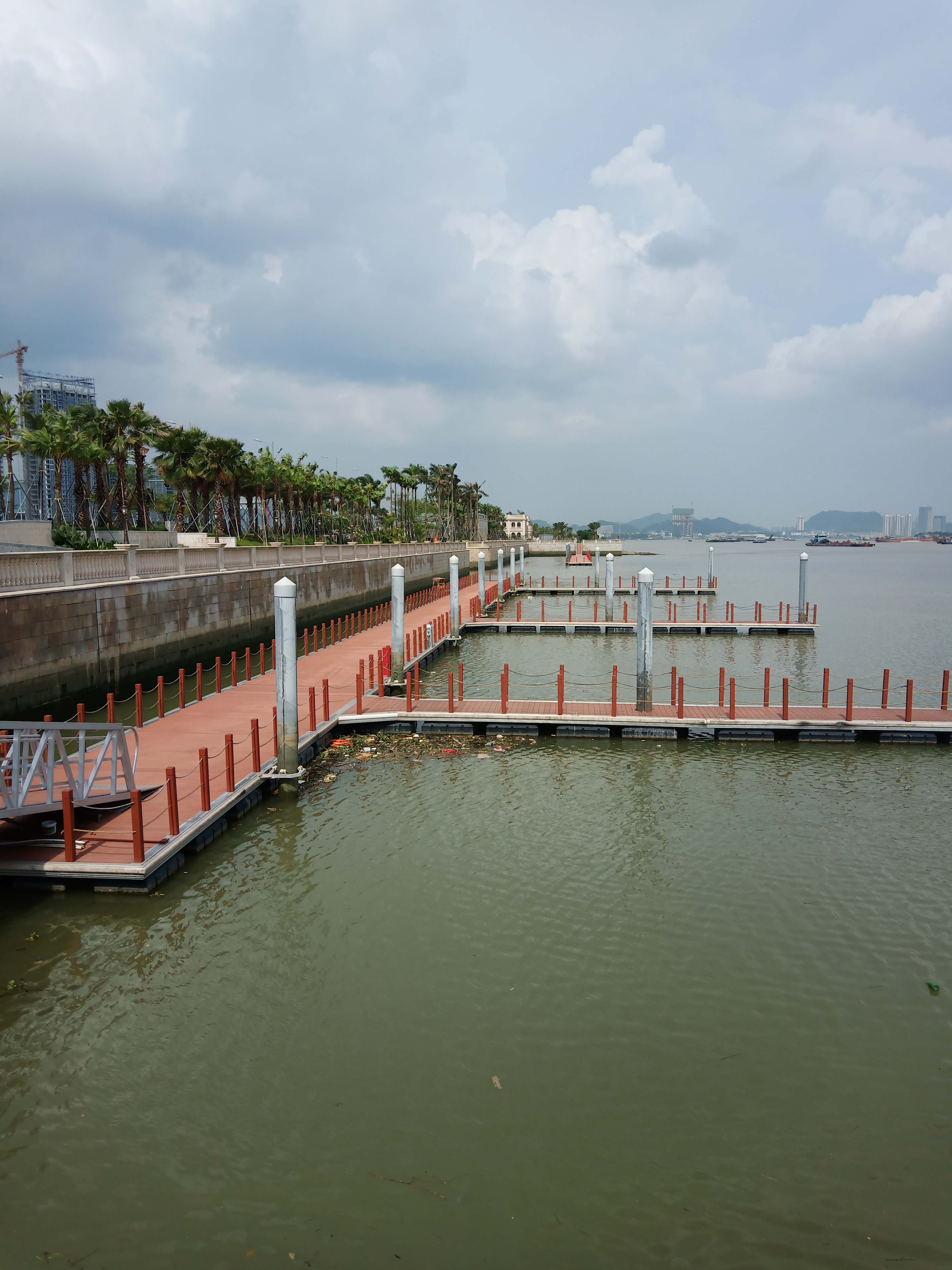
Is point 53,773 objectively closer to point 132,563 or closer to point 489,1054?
point 489,1054

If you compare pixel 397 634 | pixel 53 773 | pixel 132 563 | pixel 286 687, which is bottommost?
pixel 53 773

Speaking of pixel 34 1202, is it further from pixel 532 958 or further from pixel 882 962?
pixel 882 962

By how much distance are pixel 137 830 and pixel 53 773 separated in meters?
1.68

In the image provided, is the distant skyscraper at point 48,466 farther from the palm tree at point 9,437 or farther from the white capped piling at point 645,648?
the white capped piling at point 645,648

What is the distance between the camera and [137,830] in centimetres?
1101

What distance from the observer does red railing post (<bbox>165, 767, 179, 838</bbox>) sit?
11.7 m

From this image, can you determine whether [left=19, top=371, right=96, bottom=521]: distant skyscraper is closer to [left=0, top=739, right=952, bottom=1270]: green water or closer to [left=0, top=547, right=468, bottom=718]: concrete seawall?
[left=0, top=547, right=468, bottom=718]: concrete seawall

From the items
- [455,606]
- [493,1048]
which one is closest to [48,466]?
[455,606]

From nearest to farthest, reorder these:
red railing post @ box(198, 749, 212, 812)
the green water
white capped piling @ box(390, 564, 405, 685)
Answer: the green water < red railing post @ box(198, 749, 212, 812) < white capped piling @ box(390, 564, 405, 685)

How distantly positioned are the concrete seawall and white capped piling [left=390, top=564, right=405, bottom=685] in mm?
6218

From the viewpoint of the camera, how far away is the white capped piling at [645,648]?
66.5ft

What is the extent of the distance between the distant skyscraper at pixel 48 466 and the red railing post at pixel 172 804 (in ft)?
116

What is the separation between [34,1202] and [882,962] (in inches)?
340

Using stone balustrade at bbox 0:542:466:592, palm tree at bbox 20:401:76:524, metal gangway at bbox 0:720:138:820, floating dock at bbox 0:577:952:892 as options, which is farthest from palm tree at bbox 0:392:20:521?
metal gangway at bbox 0:720:138:820
